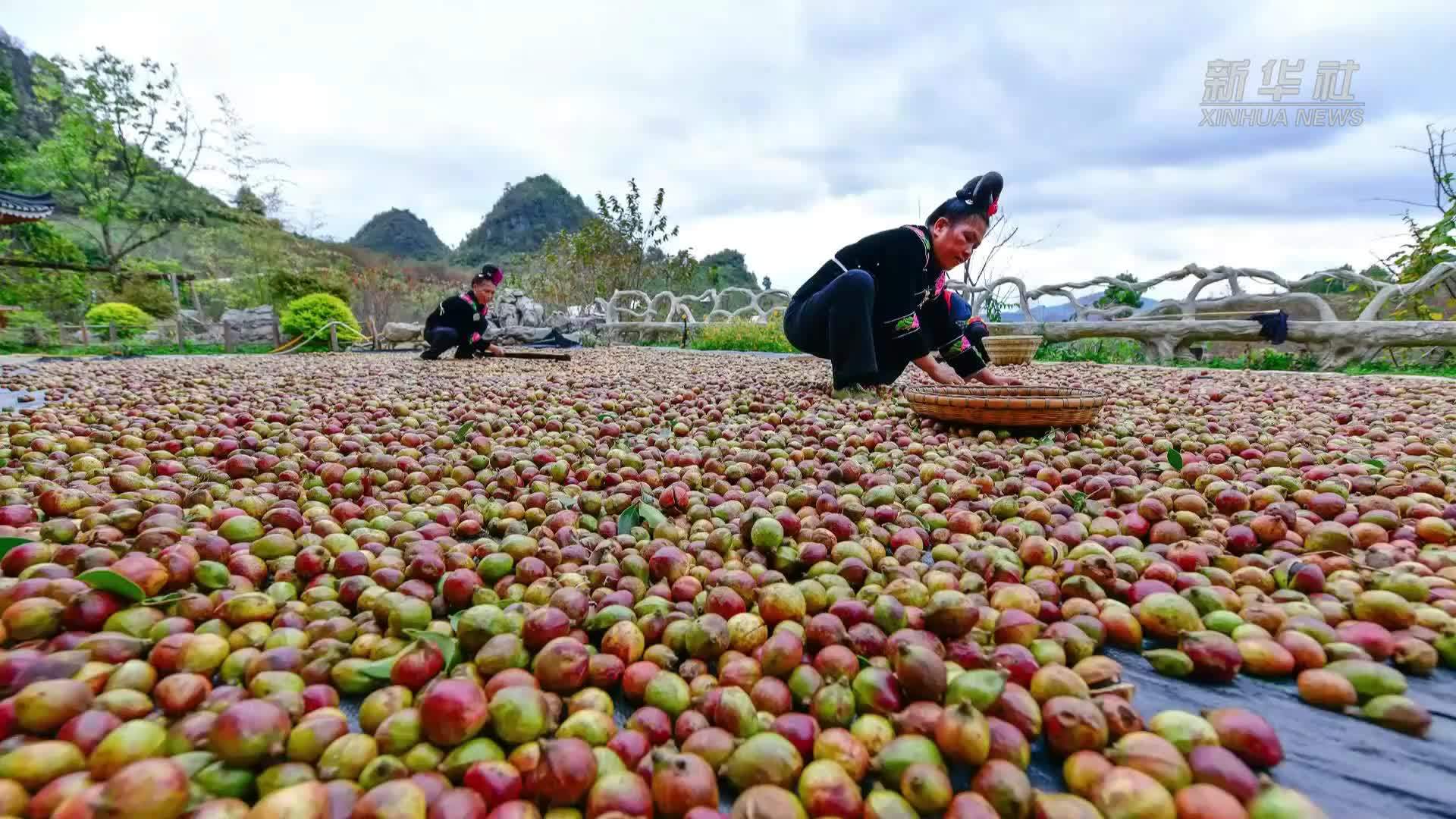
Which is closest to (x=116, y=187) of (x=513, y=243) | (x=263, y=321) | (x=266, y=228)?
(x=266, y=228)

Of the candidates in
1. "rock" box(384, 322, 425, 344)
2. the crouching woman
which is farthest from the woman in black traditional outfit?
"rock" box(384, 322, 425, 344)

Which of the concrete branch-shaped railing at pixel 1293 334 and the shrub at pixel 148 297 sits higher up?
the shrub at pixel 148 297

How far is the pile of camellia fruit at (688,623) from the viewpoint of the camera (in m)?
0.74

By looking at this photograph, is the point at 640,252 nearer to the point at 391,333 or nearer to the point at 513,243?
the point at 391,333

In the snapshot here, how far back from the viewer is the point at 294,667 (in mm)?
942

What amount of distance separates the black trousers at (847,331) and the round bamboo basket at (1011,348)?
11.6ft

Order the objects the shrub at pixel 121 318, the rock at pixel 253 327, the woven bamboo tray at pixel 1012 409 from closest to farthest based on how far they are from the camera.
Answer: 1. the woven bamboo tray at pixel 1012 409
2. the rock at pixel 253 327
3. the shrub at pixel 121 318

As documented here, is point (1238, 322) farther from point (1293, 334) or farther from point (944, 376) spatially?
point (944, 376)

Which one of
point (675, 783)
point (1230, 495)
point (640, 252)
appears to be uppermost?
point (640, 252)

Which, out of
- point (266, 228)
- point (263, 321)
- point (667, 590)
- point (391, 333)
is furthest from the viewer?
point (266, 228)

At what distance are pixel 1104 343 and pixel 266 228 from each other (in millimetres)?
24038

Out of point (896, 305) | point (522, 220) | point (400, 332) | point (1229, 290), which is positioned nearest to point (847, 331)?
point (896, 305)

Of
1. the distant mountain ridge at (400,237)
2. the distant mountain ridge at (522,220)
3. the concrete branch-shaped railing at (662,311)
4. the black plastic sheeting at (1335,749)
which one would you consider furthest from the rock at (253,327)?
the distant mountain ridge at (400,237)

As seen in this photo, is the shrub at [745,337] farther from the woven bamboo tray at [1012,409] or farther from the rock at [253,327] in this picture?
the rock at [253,327]
